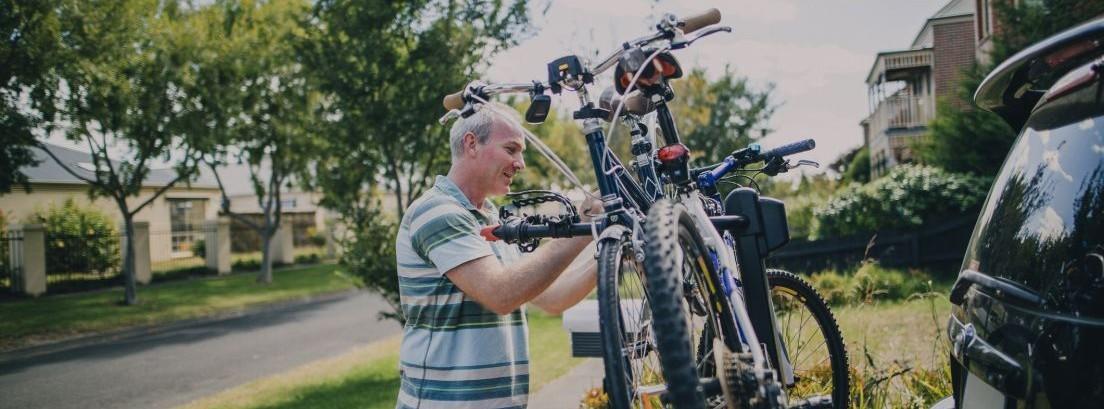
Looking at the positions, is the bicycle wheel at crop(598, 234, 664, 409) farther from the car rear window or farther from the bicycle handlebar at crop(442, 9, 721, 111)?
the car rear window

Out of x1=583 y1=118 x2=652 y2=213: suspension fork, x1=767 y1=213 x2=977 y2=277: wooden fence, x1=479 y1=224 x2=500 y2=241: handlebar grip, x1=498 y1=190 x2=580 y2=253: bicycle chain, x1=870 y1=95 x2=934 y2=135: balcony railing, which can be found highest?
x1=870 y1=95 x2=934 y2=135: balcony railing

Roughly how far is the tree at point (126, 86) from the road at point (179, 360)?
193 inches

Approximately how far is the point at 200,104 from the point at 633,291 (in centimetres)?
1898

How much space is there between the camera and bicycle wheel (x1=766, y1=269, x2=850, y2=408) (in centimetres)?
308

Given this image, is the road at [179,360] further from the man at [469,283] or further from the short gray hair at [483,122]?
the short gray hair at [483,122]

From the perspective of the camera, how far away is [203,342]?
13609mm

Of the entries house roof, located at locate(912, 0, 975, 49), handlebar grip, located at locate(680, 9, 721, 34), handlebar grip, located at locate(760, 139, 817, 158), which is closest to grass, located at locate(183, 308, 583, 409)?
handlebar grip, located at locate(760, 139, 817, 158)

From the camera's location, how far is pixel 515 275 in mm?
2422

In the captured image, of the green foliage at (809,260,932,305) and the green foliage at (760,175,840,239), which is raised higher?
the green foliage at (760,175,840,239)

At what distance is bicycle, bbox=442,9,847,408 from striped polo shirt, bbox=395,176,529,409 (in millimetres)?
291

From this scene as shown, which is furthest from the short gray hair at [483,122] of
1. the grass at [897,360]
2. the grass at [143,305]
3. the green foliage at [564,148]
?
the green foliage at [564,148]

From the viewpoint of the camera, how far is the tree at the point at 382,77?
9.37 m

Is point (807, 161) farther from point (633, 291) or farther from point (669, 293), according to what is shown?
point (669, 293)

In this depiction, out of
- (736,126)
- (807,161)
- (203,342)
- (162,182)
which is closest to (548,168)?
(736,126)
